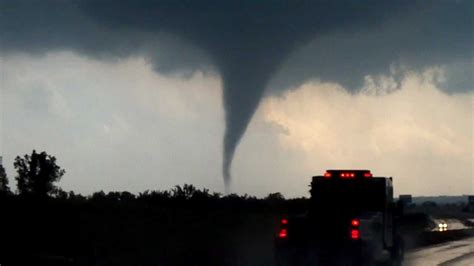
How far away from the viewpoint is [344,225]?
24562 mm

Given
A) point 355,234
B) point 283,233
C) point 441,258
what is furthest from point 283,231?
point 441,258

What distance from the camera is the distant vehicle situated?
963 inches

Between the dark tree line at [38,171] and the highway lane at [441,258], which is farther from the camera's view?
the dark tree line at [38,171]

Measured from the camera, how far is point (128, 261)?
27734 mm

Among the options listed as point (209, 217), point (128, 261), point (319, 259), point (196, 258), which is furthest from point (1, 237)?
point (209, 217)

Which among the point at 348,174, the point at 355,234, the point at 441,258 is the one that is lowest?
the point at 441,258

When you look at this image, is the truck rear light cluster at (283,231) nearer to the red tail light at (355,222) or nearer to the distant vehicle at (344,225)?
the distant vehicle at (344,225)

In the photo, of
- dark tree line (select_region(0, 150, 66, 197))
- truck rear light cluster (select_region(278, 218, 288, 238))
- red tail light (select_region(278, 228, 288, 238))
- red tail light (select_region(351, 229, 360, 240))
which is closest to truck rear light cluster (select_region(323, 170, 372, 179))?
truck rear light cluster (select_region(278, 218, 288, 238))

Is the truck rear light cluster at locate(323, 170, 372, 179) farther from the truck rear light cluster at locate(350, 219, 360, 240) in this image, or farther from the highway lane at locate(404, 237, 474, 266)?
the highway lane at locate(404, 237, 474, 266)

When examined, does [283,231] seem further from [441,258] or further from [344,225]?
[441,258]

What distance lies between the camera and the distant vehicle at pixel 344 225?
2445 centimetres

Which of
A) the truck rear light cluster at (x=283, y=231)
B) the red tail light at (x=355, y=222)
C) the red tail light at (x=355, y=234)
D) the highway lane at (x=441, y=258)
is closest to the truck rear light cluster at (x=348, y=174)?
the truck rear light cluster at (x=283, y=231)

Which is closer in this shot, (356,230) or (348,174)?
(356,230)

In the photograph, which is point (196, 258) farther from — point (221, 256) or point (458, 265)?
point (458, 265)
